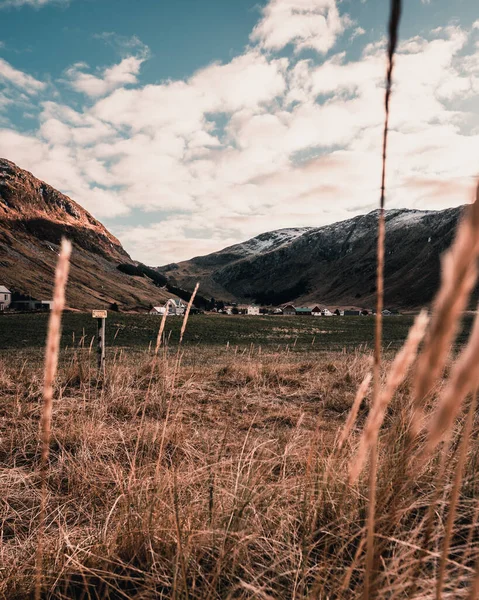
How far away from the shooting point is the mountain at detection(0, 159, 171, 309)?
326 ft

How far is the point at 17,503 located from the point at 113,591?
1590mm

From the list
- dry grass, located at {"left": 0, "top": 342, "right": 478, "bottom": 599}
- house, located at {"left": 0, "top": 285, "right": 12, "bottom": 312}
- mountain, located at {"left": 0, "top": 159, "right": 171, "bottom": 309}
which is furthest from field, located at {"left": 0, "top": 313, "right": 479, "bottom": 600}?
house, located at {"left": 0, "top": 285, "right": 12, "bottom": 312}

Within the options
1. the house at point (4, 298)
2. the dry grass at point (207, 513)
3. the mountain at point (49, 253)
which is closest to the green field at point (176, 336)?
the dry grass at point (207, 513)

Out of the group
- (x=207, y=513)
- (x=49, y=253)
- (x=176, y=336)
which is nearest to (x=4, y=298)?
(x=49, y=253)

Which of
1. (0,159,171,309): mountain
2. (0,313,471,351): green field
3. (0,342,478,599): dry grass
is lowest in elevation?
(0,313,471,351): green field

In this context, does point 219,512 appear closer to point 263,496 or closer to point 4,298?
point 263,496

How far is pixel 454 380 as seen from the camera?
489 millimetres

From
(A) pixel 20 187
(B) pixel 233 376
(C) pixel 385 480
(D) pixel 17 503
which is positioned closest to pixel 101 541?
(D) pixel 17 503

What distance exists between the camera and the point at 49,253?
133 meters

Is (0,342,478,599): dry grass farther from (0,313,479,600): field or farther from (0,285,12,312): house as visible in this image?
(0,285,12,312): house

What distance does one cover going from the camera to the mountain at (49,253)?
9944cm

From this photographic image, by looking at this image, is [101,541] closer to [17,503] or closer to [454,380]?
[17,503]

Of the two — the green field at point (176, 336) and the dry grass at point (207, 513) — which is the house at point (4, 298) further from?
the dry grass at point (207, 513)

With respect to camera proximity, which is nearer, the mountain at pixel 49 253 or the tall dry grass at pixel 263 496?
the tall dry grass at pixel 263 496
